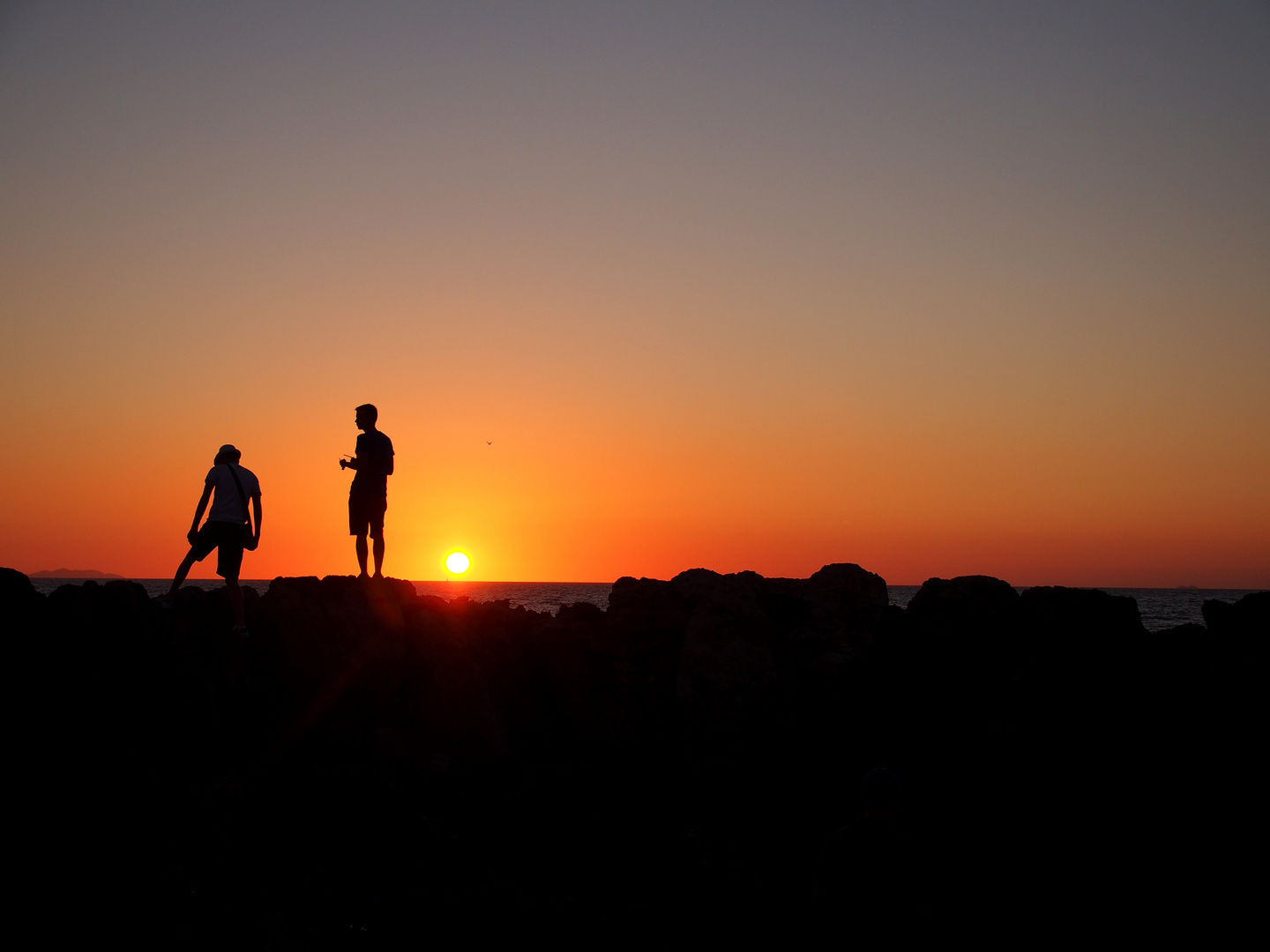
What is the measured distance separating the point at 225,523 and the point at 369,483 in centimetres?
256

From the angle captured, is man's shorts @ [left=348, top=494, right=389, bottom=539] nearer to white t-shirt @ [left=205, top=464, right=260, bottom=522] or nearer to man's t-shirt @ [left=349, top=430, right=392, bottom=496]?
man's t-shirt @ [left=349, top=430, right=392, bottom=496]

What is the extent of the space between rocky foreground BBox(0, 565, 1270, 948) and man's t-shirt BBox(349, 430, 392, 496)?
1.89 metres

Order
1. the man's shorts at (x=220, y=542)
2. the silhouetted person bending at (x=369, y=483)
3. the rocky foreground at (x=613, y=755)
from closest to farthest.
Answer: the rocky foreground at (x=613, y=755) < the man's shorts at (x=220, y=542) < the silhouetted person bending at (x=369, y=483)

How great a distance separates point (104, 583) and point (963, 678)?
14091mm

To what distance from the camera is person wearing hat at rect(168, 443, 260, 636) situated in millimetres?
13969

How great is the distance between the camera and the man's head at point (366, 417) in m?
15.6

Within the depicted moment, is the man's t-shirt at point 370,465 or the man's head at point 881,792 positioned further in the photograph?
the man's t-shirt at point 370,465

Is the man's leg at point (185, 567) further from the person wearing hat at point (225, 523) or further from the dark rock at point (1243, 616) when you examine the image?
the dark rock at point (1243, 616)

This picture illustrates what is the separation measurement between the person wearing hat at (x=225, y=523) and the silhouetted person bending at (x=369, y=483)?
1.96 metres

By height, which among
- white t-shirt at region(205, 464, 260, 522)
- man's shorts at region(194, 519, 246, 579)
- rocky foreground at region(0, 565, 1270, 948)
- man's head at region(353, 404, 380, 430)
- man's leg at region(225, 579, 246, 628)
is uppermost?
man's head at region(353, 404, 380, 430)

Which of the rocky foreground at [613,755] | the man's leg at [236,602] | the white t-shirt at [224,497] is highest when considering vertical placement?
the white t-shirt at [224,497]

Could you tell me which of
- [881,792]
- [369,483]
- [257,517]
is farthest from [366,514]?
[881,792]

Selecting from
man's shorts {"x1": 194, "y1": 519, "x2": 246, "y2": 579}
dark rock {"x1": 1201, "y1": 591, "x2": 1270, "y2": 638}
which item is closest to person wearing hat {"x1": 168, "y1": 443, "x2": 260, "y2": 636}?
man's shorts {"x1": 194, "y1": 519, "x2": 246, "y2": 579}

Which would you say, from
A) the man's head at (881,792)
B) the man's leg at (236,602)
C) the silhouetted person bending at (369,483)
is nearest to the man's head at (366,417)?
the silhouetted person bending at (369,483)
